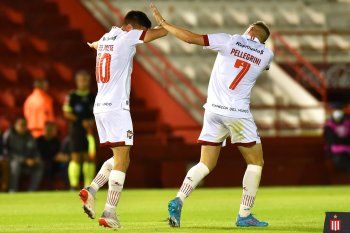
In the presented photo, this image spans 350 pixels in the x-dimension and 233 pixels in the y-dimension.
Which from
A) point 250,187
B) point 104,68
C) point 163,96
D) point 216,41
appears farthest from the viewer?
point 163,96

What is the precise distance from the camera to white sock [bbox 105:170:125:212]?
42.1 ft

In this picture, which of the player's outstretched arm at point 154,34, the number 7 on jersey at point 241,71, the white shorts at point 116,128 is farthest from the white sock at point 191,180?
the player's outstretched arm at point 154,34

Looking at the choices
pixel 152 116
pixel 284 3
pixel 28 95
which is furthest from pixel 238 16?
pixel 28 95

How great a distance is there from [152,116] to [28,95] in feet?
9.27

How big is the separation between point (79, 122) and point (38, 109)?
1.78 meters

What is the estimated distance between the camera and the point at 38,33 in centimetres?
2869

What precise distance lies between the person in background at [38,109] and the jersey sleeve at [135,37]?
12250 millimetres

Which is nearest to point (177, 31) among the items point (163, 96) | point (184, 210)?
point (184, 210)

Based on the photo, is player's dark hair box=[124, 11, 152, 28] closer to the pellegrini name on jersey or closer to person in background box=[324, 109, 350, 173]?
the pellegrini name on jersey

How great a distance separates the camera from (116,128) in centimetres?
1303

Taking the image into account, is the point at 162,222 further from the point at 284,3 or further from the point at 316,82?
the point at 284,3

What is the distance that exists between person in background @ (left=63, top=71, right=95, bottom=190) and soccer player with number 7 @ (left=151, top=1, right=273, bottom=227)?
32.8ft

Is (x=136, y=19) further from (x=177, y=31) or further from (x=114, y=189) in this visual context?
(x=114, y=189)

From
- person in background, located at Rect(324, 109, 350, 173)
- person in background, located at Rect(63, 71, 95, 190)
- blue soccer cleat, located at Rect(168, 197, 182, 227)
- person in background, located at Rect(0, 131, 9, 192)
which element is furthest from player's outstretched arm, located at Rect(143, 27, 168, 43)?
person in background, located at Rect(324, 109, 350, 173)
